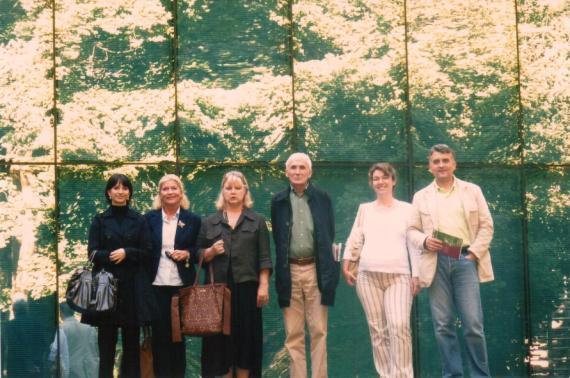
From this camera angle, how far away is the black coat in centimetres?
779

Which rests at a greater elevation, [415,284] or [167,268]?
[167,268]

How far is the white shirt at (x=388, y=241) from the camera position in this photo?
8.02 meters

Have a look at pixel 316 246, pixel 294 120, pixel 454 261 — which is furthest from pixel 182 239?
pixel 294 120

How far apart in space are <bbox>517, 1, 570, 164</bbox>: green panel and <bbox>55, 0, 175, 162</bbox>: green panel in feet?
13.1

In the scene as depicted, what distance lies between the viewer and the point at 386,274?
805cm

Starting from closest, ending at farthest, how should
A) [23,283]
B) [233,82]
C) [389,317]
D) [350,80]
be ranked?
[389,317] → [23,283] → [233,82] → [350,80]

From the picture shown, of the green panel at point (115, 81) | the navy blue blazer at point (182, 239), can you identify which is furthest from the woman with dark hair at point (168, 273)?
the green panel at point (115, 81)

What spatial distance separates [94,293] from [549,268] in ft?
17.5

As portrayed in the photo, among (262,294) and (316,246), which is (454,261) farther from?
(262,294)

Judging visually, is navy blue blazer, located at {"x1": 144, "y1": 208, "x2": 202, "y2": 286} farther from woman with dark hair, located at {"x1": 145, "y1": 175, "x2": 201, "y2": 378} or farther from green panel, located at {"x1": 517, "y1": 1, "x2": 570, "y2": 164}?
green panel, located at {"x1": 517, "y1": 1, "x2": 570, "y2": 164}

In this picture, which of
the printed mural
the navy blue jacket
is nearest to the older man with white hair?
the navy blue jacket

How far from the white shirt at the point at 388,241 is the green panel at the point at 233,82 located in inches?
87.5

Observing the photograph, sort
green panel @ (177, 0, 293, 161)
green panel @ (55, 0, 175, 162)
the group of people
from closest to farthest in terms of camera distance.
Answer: the group of people → green panel @ (55, 0, 175, 162) → green panel @ (177, 0, 293, 161)

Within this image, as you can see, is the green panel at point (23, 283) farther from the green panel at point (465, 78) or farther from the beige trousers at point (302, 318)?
the green panel at point (465, 78)
